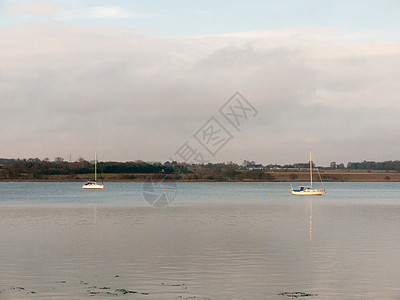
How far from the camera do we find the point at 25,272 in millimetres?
32875

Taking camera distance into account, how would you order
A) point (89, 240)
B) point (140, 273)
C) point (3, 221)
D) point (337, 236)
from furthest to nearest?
1. point (3, 221)
2. point (337, 236)
3. point (89, 240)
4. point (140, 273)

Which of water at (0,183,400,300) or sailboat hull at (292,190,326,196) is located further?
sailboat hull at (292,190,326,196)

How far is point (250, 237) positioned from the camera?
171 ft

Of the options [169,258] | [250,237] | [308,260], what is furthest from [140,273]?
[250,237]

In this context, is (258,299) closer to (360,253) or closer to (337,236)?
(360,253)

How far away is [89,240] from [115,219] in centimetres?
2541

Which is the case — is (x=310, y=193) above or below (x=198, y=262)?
below

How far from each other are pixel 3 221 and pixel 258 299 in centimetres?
5235

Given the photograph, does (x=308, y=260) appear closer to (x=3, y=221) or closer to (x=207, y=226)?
(x=207, y=226)

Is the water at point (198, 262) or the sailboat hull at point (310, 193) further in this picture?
the sailboat hull at point (310, 193)

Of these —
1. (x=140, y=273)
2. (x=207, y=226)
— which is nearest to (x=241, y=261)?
(x=140, y=273)

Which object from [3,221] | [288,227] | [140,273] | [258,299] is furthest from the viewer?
[3,221]

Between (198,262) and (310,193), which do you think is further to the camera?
(310,193)

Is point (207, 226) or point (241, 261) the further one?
point (207, 226)
